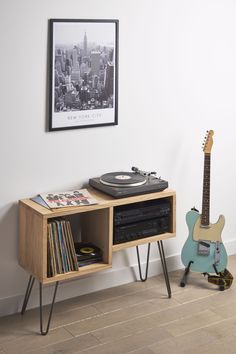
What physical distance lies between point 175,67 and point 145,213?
90 centimetres

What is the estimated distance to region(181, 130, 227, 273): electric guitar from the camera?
378 cm

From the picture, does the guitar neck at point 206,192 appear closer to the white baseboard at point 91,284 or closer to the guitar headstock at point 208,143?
the guitar headstock at point 208,143

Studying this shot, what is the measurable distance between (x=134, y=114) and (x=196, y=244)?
84 centimetres

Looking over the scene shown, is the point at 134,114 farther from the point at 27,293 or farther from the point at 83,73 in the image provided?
the point at 27,293

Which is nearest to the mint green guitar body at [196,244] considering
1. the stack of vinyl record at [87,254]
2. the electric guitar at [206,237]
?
the electric guitar at [206,237]

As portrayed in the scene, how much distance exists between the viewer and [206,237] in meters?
3.80

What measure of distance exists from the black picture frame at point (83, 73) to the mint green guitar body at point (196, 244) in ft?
2.48

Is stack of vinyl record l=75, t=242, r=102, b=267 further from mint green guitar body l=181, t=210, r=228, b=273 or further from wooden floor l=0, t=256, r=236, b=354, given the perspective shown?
mint green guitar body l=181, t=210, r=228, b=273

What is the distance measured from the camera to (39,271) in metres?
3.16

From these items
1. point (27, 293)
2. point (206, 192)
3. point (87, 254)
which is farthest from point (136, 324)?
point (206, 192)

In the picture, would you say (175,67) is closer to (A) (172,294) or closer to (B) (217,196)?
(B) (217,196)

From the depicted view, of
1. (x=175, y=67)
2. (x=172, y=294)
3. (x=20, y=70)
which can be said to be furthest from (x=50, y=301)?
(x=175, y=67)

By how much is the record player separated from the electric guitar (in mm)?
387

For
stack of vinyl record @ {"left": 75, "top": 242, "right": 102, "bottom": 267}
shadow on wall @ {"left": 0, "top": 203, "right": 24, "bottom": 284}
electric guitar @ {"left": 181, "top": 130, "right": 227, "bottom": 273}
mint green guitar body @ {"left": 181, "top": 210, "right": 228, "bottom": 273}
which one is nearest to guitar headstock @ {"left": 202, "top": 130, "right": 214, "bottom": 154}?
electric guitar @ {"left": 181, "top": 130, "right": 227, "bottom": 273}
